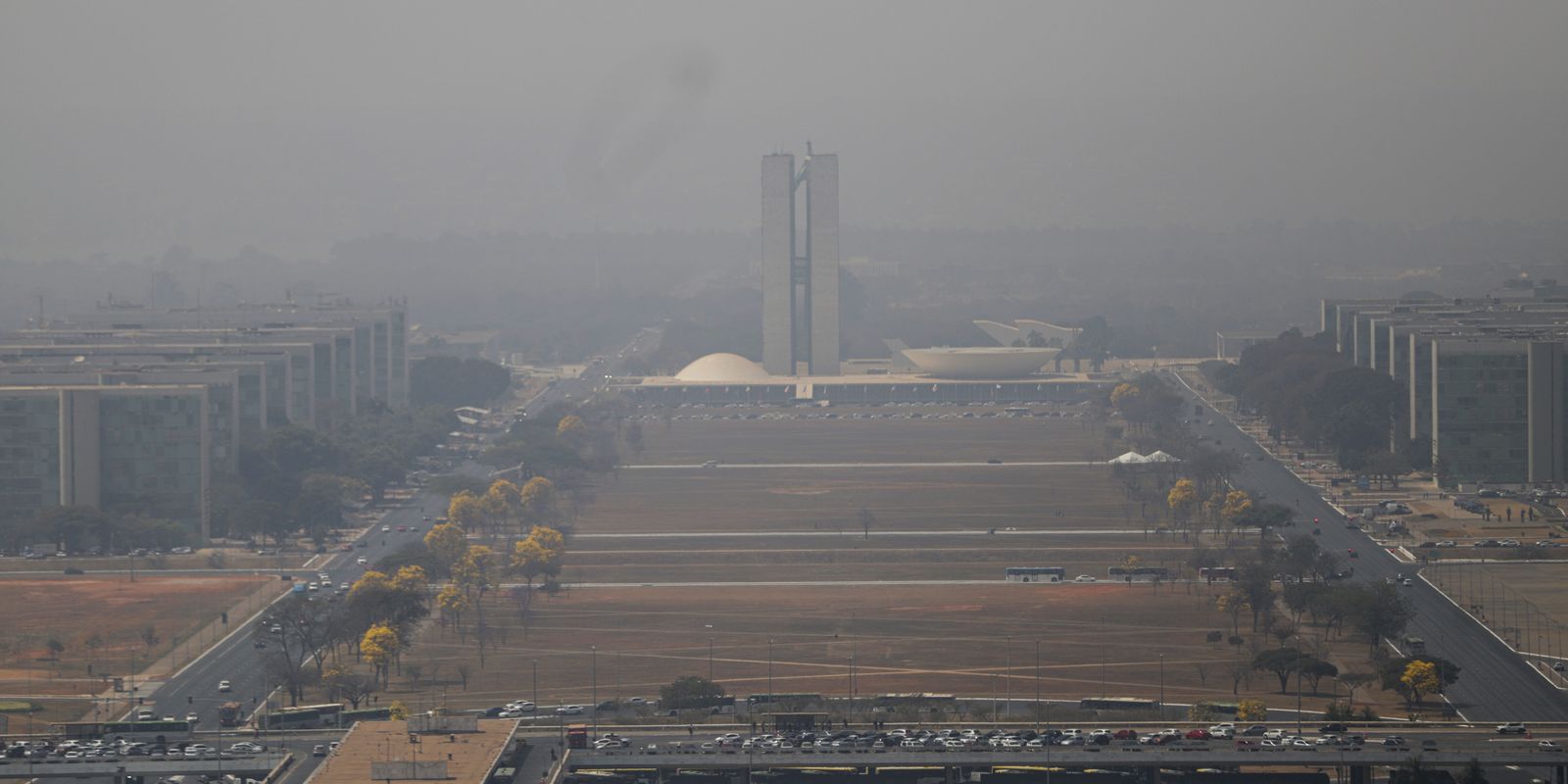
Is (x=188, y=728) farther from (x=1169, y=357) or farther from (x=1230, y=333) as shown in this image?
(x=1230, y=333)

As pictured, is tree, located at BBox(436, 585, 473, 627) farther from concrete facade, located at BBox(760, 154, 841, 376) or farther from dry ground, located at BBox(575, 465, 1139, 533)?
concrete facade, located at BBox(760, 154, 841, 376)

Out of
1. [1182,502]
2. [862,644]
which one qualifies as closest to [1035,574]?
[862,644]

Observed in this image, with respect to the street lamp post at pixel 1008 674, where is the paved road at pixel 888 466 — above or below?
above

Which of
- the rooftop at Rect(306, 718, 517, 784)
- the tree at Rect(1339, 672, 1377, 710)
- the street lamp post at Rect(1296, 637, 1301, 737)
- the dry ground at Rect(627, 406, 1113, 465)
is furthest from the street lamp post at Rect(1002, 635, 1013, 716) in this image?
the dry ground at Rect(627, 406, 1113, 465)

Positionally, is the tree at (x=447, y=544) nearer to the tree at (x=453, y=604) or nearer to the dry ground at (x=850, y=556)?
Result: the dry ground at (x=850, y=556)

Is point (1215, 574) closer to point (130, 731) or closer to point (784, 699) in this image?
point (784, 699)

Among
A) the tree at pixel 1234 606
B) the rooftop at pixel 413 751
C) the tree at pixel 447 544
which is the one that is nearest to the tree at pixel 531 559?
the tree at pixel 447 544
